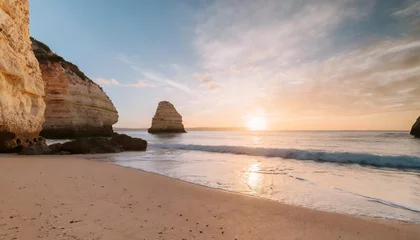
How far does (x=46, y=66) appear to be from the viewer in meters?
22.8

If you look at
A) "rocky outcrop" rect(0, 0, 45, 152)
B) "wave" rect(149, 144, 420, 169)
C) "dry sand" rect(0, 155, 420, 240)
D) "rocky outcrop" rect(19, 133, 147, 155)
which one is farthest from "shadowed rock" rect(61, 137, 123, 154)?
"dry sand" rect(0, 155, 420, 240)

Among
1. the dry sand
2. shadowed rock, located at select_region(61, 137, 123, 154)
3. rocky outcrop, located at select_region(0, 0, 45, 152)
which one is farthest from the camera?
shadowed rock, located at select_region(61, 137, 123, 154)

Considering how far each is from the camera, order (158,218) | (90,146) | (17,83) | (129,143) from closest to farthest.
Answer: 1. (158,218)
2. (17,83)
3. (90,146)
4. (129,143)

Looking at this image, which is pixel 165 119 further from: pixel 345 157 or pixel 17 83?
pixel 345 157

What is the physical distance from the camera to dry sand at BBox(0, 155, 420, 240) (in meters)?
2.52

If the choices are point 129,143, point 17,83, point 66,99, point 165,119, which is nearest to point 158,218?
point 17,83

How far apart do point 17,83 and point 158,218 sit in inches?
494

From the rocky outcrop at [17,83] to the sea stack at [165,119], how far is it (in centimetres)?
4683

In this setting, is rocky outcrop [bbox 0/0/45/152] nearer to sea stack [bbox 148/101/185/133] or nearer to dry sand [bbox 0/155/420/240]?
dry sand [bbox 0/155/420/240]

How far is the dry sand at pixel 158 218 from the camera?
99.3 inches

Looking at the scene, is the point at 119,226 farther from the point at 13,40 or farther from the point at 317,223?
the point at 13,40

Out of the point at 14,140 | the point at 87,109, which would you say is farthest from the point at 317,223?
the point at 87,109

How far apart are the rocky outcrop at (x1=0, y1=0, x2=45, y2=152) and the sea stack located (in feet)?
154

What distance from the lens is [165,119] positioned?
201 feet
